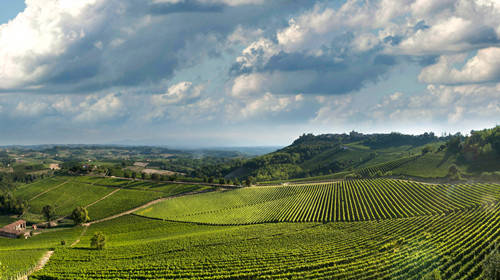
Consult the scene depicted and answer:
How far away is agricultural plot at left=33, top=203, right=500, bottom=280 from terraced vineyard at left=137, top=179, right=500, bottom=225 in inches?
315

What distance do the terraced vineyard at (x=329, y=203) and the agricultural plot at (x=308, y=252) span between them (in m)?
8.01

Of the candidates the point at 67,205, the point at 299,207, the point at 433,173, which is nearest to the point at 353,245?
the point at 299,207

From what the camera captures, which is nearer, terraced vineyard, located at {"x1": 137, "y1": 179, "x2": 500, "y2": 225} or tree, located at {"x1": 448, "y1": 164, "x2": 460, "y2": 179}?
terraced vineyard, located at {"x1": 137, "y1": 179, "x2": 500, "y2": 225}

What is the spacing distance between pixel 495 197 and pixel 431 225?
40.7m

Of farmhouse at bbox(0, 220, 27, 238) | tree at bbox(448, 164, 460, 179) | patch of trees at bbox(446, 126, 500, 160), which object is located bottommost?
farmhouse at bbox(0, 220, 27, 238)

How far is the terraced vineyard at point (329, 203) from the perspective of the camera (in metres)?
93.2

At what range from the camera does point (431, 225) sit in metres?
74.0

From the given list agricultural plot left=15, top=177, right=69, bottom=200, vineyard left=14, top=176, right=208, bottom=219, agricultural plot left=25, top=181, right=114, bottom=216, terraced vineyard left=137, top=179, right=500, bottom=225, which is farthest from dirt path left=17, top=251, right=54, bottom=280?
agricultural plot left=15, top=177, right=69, bottom=200

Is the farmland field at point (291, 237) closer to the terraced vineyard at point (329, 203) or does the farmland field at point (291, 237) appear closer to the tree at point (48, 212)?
the terraced vineyard at point (329, 203)

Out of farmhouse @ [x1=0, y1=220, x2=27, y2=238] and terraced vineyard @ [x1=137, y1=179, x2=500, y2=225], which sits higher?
terraced vineyard @ [x1=137, y1=179, x2=500, y2=225]

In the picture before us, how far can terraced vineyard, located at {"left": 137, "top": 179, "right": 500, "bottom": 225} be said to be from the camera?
9325cm

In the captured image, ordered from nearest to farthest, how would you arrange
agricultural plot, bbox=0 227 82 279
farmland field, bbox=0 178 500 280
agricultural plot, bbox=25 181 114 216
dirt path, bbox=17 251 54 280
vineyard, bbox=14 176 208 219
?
farmland field, bbox=0 178 500 280
dirt path, bbox=17 251 54 280
agricultural plot, bbox=0 227 82 279
vineyard, bbox=14 176 208 219
agricultural plot, bbox=25 181 114 216

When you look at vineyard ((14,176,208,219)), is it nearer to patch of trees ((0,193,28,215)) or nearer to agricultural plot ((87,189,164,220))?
agricultural plot ((87,189,164,220))

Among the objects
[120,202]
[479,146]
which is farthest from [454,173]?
[120,202]
